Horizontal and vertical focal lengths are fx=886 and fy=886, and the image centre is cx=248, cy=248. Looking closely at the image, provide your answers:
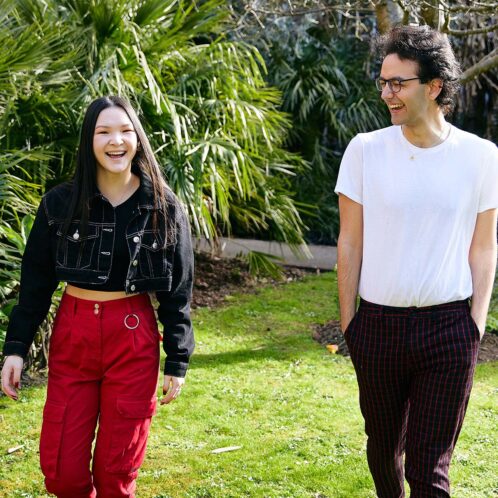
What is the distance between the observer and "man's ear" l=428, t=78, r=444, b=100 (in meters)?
3.10

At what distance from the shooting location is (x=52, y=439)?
3191 mm

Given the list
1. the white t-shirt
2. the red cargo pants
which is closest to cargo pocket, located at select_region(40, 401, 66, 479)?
the red cargo pants

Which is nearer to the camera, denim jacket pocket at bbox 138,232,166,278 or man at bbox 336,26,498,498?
man at bbox 336,26,498,498

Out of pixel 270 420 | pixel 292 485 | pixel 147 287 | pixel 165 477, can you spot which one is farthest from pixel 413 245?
pixel 270 420

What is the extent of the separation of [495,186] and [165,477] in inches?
86.5

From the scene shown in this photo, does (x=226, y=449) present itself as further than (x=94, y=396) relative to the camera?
Yes

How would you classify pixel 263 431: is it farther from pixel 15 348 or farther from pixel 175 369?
pixel 15 348

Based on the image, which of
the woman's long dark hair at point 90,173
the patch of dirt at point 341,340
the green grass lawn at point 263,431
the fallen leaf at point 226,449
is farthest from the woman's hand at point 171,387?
the patch of dirt at point 341,340

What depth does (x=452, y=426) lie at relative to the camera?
307cm

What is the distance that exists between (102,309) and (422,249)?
3.79ft

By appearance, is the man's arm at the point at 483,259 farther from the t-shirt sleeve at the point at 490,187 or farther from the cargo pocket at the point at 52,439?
the cargo pocket at the point at 52,439

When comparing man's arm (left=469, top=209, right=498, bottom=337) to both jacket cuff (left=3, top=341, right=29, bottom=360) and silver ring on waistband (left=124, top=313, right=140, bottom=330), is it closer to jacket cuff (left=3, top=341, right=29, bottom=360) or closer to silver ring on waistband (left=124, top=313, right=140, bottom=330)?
silver ring on waistband (left=124, top=313, right=140, bottom=330)

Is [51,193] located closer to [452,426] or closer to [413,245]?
[413,245]

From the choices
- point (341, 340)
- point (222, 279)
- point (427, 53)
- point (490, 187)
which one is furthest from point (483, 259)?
point (222, 279)
